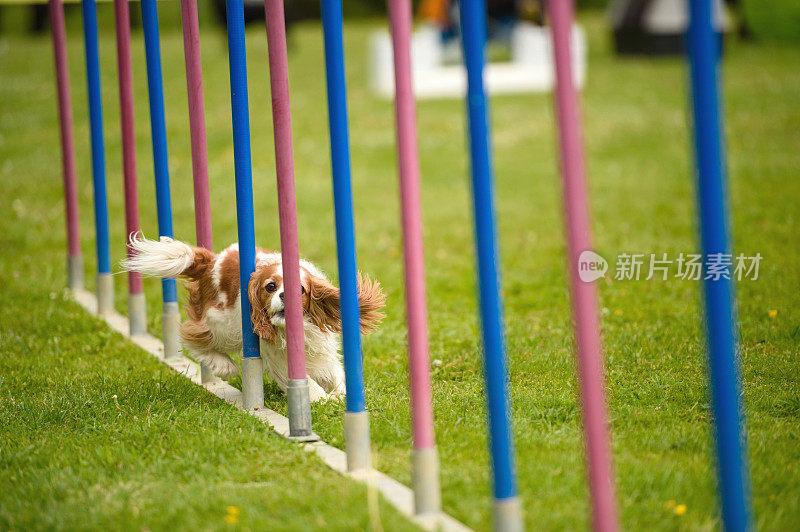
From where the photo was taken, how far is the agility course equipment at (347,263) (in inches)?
133

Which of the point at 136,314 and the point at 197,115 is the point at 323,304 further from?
the point at 136,314

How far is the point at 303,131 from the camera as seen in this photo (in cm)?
1198

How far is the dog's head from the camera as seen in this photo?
395 centimetres

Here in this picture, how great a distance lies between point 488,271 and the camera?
2748mm

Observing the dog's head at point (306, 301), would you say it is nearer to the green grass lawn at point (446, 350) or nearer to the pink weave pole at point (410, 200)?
the green grass lawn at point (446, 350)

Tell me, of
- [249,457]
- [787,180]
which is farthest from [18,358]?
[787,180]

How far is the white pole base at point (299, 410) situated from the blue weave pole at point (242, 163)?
43 centimetres

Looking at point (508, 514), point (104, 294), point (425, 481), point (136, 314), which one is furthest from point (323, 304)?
point (104, 294)

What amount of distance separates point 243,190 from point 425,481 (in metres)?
1.67

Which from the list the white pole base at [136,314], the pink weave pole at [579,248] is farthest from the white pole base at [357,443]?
the white pole base at [136,314]

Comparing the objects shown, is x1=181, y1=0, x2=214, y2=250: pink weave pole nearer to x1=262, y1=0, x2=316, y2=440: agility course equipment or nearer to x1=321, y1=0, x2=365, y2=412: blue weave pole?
x1=262, y1=0, x2=316, y2=440: agility course equipment

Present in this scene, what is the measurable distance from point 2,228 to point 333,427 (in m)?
5.38

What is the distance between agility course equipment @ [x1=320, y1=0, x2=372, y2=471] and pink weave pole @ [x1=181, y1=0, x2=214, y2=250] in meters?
1.09

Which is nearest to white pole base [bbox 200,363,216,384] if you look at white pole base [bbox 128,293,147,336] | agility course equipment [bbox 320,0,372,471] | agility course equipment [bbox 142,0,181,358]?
agility course equipment [bbox 142,0,181,358]
